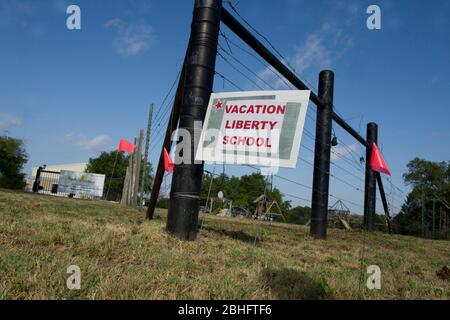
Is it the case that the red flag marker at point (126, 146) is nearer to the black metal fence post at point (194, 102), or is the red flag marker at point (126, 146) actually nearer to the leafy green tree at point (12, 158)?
the black metal fence post at point (194, 102)

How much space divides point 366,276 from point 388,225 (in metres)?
16.1

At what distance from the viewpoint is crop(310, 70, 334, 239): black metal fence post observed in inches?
376

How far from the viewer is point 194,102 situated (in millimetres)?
5406

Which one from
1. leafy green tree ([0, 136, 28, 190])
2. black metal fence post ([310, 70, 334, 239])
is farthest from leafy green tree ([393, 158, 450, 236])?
leafy green tree ([0, 136, 28, 190])

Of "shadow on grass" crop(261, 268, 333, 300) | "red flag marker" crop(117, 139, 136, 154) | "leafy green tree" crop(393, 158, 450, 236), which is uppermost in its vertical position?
"leafy green tree" crop(393, 158, 450, 236)

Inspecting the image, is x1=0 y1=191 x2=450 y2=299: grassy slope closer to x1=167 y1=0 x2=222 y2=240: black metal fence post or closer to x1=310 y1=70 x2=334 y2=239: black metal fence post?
x1=167 y1=0 x2=222 y2=240: black metal fence post

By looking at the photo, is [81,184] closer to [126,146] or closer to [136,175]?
[126,146]

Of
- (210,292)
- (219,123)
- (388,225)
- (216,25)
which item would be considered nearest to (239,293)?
(210,292)

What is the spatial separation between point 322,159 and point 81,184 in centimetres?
3451

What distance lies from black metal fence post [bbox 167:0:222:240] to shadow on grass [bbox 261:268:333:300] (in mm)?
1861

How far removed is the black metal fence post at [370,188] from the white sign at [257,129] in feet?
39.6

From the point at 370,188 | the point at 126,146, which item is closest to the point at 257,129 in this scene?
the point at 370,188

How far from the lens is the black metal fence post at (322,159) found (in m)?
9.55

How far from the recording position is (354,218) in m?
25.2
